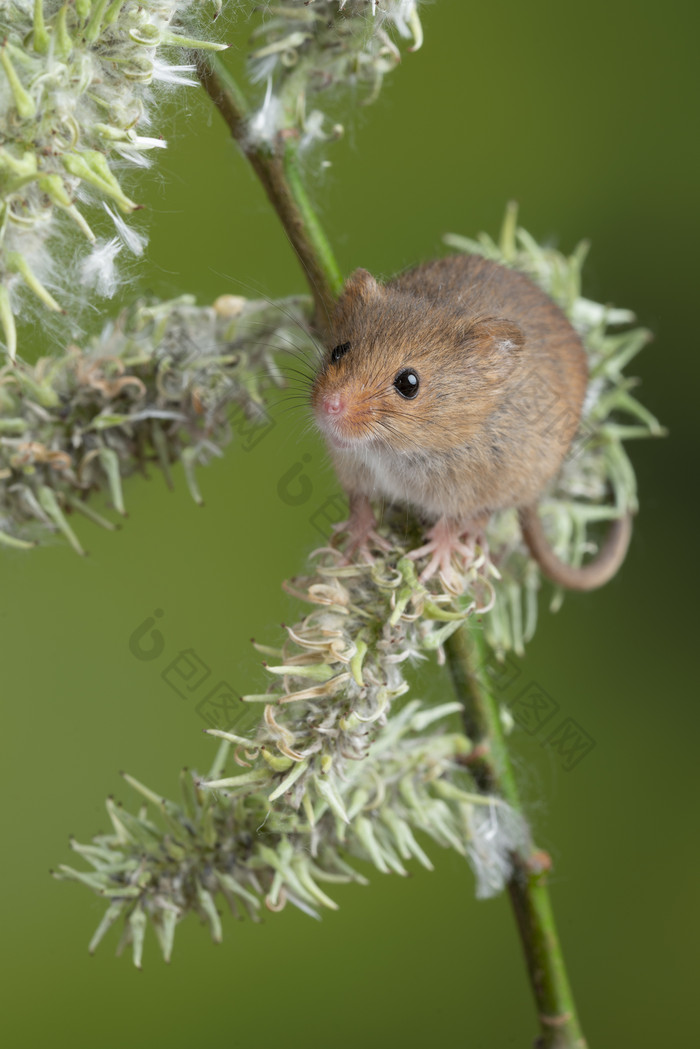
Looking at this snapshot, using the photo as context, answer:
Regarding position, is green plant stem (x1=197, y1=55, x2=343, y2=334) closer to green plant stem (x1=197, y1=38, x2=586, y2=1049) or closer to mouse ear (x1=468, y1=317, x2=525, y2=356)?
green plant stem (x1=197, y1=38, x2=586, y2=1049)

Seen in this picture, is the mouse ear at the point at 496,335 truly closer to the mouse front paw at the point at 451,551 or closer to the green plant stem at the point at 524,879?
the mouse front paw at the point at 451,551

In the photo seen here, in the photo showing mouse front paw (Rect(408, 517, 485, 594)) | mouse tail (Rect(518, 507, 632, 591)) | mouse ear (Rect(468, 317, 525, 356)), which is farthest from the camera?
mouse tail (Rect(518, 507, 632, 591))

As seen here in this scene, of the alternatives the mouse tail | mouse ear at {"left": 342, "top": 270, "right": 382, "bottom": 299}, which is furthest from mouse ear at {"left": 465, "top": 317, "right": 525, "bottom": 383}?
the mouse tail

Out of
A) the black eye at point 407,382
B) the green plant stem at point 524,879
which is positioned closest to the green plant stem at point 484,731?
the green plant stem at point 524,879

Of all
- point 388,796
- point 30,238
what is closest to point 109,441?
point 30,238

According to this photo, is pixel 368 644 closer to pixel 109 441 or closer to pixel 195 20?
pixel 109 441

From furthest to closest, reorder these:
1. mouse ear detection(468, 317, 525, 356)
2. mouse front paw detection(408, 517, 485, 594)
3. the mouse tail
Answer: the mouse tail < mouse ear detection(468, 317, 525, 356) < mouse front paw detection(408, 517, 485, 594)

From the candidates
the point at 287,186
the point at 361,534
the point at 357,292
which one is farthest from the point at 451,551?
the point at 287,186

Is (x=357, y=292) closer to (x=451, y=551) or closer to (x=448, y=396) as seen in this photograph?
(x=448, y=396)
